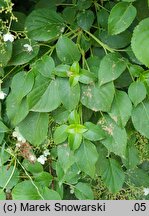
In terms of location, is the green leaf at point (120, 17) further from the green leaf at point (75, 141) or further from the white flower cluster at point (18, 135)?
the white flower cluster at point (18, 135)

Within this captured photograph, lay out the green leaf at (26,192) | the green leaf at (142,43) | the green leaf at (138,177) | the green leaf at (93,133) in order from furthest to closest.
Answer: the green leaf at (138,177)
the green leaf at (26,192)
the green leaf at (93,133)
the green leaf at (142,43)

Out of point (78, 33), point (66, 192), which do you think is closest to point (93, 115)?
point (78, 33)

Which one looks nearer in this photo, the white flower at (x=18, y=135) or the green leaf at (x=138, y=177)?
the white flower at (x=18, y=135)

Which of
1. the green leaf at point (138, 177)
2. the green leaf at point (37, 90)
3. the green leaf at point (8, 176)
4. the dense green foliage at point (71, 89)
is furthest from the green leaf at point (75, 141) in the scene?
the green leaf at point (138, 177)

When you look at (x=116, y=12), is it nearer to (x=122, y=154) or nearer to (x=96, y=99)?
(x=96, y=99)

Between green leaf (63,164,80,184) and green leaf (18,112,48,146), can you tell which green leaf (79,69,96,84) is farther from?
green leaf (63,164,80,184)

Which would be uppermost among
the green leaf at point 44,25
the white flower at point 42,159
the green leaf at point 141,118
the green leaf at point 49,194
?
the green leaf at point 44,25
